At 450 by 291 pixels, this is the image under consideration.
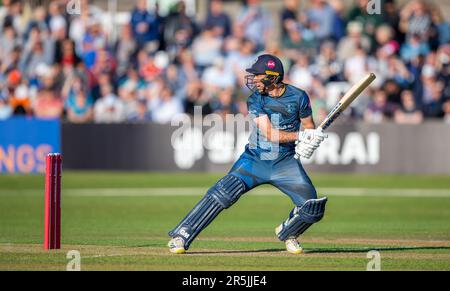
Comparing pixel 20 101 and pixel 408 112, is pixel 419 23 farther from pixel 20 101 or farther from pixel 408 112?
pixel 20 101

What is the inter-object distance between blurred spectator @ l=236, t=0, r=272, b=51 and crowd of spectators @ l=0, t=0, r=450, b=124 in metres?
0.03

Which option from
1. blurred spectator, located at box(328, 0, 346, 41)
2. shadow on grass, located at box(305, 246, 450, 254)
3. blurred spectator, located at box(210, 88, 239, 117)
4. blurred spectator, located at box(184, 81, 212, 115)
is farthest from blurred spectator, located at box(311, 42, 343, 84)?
shadow on grass, located at box(305, 246, 450, 254)

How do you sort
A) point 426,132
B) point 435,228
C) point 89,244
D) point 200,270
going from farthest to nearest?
1. point 426,132
2. point 435,228
3. point 89,244
4. point 200,270

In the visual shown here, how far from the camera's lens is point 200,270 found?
32.7ft

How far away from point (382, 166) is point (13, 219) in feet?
32.5

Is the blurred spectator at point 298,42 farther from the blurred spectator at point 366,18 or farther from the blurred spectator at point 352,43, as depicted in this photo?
the blurred spectator at point 366,18

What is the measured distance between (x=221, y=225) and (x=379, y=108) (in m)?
8.94

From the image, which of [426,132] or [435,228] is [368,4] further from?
[435,228]

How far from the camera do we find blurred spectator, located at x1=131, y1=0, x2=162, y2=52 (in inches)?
1003

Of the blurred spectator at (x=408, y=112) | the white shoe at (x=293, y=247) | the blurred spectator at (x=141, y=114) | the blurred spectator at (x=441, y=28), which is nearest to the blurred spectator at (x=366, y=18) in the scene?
the blurred spectator at (x=441, y=28)

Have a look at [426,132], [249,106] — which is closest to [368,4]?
[426,132]

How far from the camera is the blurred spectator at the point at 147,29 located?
1003 inches

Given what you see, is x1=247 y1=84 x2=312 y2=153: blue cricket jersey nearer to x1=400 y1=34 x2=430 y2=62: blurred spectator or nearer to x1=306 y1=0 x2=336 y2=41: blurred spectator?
x1=400 y1=34 x2=430 y2=62: blurred spectator
